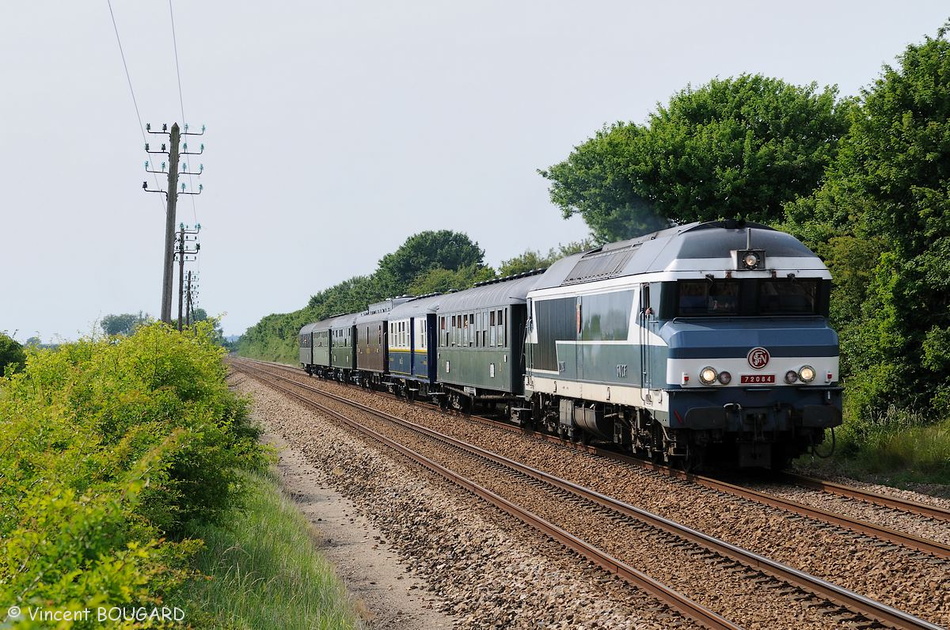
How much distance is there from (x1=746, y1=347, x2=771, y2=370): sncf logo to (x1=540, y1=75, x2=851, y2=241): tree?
22184 millimetres

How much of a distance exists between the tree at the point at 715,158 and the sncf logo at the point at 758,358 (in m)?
22.2

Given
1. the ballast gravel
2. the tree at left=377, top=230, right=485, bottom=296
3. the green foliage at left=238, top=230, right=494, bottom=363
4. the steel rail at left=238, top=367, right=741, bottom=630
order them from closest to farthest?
1. the steel rail at left=238, top=367, right=741, bottom=630
2. the ballast gravel
3. the green foliage at left=238, top=230, right=494, bottom=363
4. the tree at left=377, top=230, right=485, bottom=296

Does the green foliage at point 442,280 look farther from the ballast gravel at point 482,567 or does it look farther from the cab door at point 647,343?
the cab door at point 647,343

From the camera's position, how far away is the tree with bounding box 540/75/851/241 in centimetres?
3456

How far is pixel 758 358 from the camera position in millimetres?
12953

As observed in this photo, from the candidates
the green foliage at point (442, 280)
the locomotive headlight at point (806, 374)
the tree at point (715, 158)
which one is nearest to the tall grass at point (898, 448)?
the locomotive headlight at point (806, 374)

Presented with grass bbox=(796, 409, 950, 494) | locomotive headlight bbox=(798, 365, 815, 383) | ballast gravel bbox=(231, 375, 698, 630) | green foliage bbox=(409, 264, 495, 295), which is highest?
green foliage bbox=(409, 264, 495, 295)

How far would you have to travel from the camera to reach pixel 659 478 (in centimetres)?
1402

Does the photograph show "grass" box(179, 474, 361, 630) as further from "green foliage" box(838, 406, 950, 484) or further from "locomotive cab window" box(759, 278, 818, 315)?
"green foliage" box(838, 406, 950, 484)

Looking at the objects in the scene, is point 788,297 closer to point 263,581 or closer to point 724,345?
point 724,345

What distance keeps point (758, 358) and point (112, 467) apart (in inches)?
355

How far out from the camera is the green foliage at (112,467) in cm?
455

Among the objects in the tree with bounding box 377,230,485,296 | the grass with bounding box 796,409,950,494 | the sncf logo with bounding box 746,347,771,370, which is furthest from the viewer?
the tree with bounding box 377,230,485,296

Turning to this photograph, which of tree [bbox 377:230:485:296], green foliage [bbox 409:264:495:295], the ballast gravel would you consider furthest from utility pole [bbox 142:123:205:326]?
tree [bbox 377:230:485:296]
